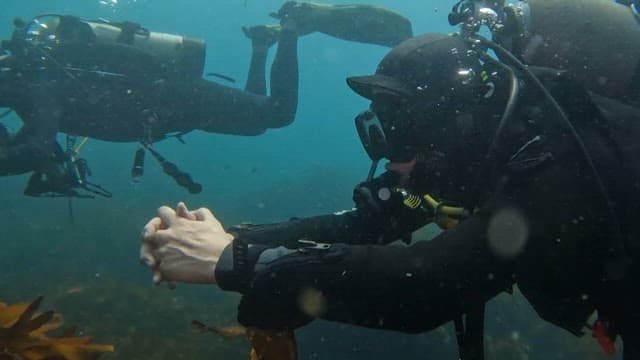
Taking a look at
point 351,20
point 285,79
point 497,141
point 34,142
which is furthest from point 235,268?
point 351,20

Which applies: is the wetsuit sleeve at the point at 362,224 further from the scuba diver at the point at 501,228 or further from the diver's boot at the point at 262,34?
the diver's boot at the point at 262,34

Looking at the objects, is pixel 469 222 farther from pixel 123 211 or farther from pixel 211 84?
pixel 123 211

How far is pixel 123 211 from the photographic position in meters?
24.3

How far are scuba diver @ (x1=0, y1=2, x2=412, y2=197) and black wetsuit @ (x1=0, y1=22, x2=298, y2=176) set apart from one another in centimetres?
2

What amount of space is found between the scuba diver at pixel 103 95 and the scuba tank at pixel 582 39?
685 cm

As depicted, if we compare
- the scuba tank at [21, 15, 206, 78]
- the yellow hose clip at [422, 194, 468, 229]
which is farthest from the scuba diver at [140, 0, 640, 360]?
the scuba tank at [21, 15, 206, 78]

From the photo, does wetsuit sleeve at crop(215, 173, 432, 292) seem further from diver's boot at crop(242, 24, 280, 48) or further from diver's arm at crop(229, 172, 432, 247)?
diver's boot at crop(242, 24, 280, 48)

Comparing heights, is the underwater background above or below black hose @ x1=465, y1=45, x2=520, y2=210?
below

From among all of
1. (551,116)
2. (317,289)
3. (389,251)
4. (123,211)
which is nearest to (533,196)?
(551,116)

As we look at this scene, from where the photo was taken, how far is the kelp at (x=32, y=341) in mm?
2898

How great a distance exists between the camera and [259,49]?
41.8 feet

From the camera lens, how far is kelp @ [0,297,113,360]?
2.90 metres

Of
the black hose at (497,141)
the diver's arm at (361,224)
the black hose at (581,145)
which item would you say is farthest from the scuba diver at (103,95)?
the black hose at (581,145)

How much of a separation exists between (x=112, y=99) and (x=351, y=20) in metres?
6.41
